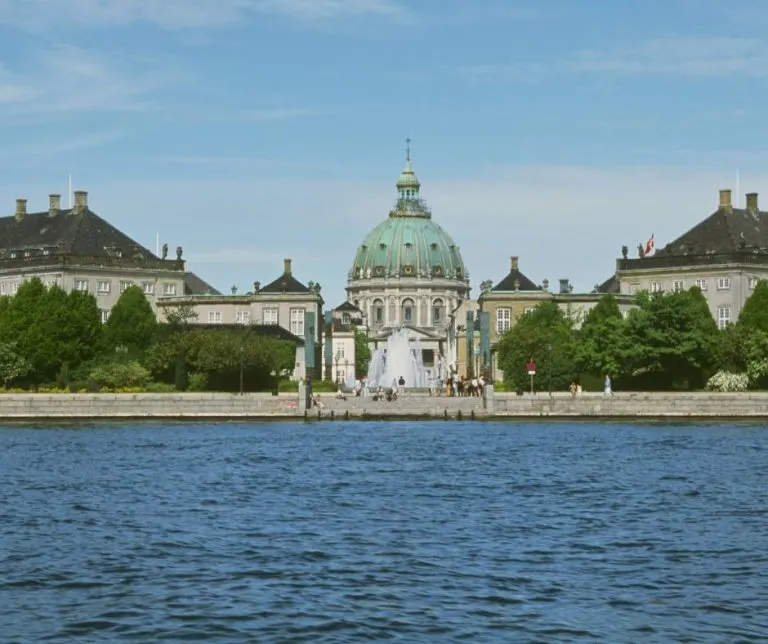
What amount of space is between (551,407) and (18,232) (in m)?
78.8

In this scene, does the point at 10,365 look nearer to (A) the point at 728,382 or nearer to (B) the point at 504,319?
(A) the point at 728,382

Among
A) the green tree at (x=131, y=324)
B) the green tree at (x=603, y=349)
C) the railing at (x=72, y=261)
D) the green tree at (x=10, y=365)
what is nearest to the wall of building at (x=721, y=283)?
the green tree at (x=603, y=349)

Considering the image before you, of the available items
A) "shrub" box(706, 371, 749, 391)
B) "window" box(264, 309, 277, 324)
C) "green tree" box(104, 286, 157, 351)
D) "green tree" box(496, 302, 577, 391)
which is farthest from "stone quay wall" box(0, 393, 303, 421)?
"window" box(264, 309, 277, 324)

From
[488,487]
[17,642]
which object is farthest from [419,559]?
[488,487]

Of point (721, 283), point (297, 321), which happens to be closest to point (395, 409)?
point (721, 283)

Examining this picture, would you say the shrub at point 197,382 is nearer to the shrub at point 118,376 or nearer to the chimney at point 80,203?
the shrub at point 118,376

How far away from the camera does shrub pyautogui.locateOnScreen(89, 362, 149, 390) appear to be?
11125 cm

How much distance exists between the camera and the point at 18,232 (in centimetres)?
16212

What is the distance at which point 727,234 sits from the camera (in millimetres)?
156000

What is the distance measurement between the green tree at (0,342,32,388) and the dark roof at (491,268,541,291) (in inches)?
3122

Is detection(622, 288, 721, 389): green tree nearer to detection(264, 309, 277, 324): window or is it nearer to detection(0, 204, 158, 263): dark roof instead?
detection(0, 204, 158, 263): dark roof

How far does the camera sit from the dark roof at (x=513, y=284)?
18675 centimetres

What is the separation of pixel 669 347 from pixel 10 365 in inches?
1614

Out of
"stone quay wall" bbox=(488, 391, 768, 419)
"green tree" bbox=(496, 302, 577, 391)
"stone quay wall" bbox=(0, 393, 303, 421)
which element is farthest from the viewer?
"green tree" bbox=(496, 302, 577, 391)
